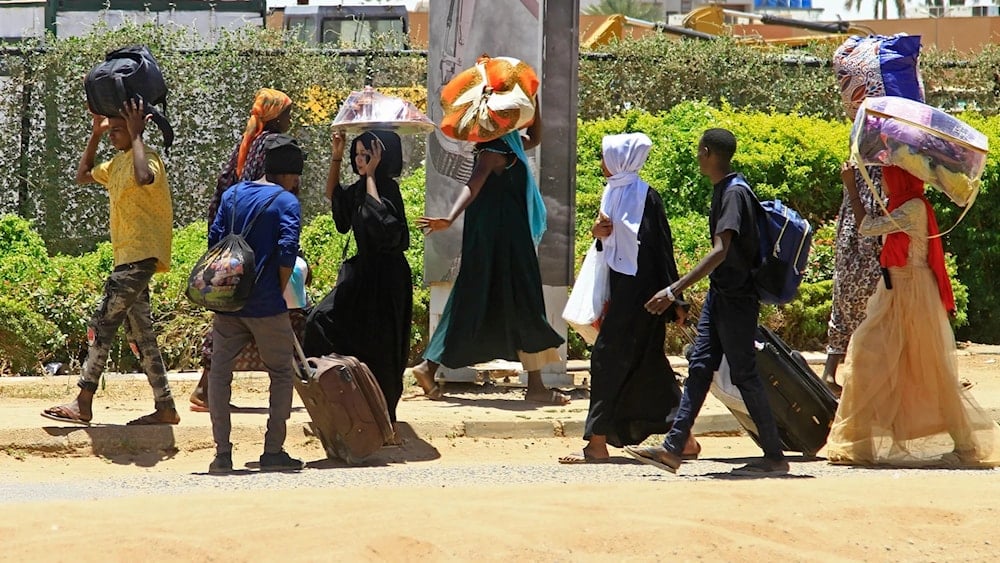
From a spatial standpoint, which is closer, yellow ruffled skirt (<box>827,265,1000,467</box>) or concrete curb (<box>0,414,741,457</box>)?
yellow ruffled skirt (<box>827,265,1000,467</box>)

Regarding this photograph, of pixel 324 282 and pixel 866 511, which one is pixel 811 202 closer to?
pixel 324 282

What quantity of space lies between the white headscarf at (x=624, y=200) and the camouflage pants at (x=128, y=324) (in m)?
2.48

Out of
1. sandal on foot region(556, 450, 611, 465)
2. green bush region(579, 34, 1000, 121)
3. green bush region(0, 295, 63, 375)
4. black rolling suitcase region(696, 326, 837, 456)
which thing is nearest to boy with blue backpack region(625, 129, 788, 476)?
black rolling suitcase region(696, 326, 837, 456)

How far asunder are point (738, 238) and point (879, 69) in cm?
220

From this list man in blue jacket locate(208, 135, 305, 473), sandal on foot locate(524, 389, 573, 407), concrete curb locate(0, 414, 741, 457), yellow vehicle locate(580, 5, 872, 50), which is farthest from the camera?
yellow vehicle locate(580, 5, 872, 50)

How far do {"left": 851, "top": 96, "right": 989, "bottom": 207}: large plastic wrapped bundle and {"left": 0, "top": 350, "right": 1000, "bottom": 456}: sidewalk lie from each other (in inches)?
92.1

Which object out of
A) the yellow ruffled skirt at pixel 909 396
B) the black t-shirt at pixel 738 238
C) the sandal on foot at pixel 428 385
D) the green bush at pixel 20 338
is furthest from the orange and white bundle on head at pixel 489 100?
the green bush at pixel 20 338

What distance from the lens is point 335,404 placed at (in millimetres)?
7578

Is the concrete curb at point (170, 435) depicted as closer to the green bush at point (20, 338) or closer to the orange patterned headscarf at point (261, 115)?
the orange patterned headscarf at point (261, 115)

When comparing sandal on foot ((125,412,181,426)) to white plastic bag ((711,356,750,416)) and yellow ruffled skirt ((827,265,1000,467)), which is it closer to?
white plastic bag ((711,356,750,416))

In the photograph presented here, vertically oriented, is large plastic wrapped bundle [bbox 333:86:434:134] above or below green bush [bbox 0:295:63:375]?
above

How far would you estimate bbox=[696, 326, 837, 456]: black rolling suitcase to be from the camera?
7527 millimetres

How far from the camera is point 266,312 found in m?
7.30

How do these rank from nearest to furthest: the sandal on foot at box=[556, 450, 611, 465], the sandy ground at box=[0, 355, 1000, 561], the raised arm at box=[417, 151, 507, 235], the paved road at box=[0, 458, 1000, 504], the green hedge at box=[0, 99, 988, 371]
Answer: the sandy ground at box=[0, 355, 1000, 561]
the paved road at box=[0, 458, 1000, 504]
the sandal on foot at box=[556, 450, 611, 465]
the raised arm at box=[417, 151, 507, 235]
the green hedge at box=[0, 99, 988, 371]
